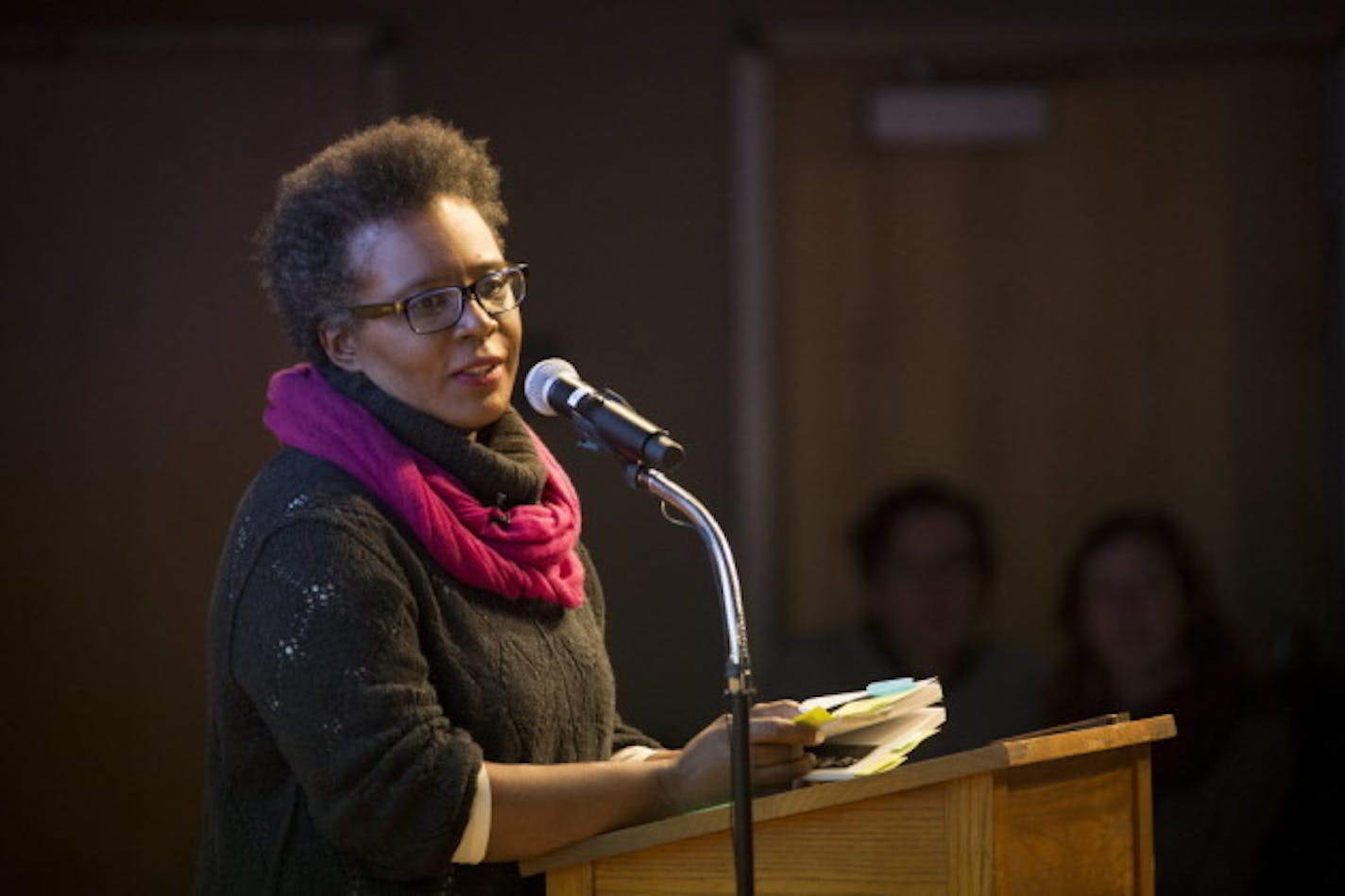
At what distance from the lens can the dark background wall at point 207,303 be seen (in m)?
4.30

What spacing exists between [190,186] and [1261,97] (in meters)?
2.52

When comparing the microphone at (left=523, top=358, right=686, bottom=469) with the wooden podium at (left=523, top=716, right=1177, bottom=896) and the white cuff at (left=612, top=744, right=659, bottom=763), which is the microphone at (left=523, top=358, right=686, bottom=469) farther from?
the white cuff at (left=612, top=744, right=659, bottom=763)

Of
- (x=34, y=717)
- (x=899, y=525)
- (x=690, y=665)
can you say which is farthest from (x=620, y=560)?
(x=34, y=717)

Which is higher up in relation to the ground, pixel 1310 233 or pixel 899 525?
pixel 1310 233

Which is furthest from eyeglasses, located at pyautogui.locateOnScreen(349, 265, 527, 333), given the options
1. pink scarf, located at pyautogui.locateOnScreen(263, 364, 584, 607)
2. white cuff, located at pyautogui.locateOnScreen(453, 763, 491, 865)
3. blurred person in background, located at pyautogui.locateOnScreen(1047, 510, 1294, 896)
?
blurred person in background, located at pyautogui.locateOnScreen(1047, 510, 1294, 896)

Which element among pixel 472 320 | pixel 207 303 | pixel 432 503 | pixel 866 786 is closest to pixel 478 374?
pixel 472 320

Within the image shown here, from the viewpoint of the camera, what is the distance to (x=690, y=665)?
14.4 feet

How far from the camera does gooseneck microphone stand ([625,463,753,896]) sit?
5.67ft

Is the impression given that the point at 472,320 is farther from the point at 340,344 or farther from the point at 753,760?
the point at 753,760

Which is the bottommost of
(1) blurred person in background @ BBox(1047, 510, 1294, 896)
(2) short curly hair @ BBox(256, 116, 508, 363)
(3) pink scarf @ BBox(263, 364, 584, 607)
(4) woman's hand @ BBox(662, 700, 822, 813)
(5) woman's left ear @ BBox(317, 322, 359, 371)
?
(1) blurred person in background @ BBox(1047, 510, 1294, 896)

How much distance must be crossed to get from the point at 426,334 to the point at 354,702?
1.41 ft

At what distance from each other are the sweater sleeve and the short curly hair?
1.02 feet

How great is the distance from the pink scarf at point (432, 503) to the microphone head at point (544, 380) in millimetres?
147

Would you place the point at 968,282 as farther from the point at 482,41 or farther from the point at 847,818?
the point at 847,818
